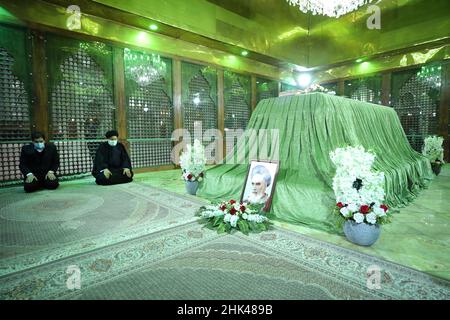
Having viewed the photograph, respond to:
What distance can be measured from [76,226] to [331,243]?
7.93 feet

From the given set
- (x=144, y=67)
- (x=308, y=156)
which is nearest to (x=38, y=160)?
(x=144, y=67)

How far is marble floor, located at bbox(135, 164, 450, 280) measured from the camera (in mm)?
1812

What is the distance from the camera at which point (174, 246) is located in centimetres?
202

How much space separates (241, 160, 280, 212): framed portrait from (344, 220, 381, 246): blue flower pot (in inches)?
34.6

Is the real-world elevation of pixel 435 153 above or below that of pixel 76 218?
above

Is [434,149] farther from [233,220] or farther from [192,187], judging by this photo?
[233,220]

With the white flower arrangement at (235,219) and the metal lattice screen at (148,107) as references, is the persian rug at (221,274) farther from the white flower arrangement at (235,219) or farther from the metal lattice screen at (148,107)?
the metal lattice screen at (148,107)

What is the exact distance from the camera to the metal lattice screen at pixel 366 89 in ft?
26.9

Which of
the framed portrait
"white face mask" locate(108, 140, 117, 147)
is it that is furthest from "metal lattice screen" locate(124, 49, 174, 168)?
the framed portrait

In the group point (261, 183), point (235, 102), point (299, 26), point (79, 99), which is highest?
point (299, 26)

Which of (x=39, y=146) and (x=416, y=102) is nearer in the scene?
(x=39, y=146)

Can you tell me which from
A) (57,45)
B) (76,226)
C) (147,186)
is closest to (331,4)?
(147,186)

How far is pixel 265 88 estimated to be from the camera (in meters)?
9.01

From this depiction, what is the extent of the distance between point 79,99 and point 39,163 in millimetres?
1637
